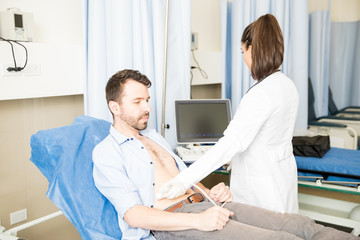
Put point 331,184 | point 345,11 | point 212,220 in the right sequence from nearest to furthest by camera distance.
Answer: point 212,220 < point 331,184 < point 345,11

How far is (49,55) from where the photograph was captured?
1890mm

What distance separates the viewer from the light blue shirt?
4.35 ft

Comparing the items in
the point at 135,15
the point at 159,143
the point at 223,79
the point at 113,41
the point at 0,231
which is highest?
the point at 135,15

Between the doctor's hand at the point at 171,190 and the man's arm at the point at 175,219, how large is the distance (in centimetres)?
9

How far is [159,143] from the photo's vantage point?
172cm

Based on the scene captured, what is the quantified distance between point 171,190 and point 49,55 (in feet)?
3.70

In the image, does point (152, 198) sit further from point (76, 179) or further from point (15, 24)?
point (15, 24)

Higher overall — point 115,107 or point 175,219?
point 115,107

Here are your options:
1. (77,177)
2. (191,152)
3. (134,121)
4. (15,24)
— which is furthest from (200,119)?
(15,24)

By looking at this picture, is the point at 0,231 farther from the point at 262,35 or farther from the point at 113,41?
the point at 262,35

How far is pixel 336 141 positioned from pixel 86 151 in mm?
2568

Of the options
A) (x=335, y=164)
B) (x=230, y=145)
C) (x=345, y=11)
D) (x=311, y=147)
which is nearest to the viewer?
(x=230, y=145)

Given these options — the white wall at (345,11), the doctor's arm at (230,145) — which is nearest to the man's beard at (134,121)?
the doctor's arm at (230,145)

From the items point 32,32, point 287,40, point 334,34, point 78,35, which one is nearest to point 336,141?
point 287,40
